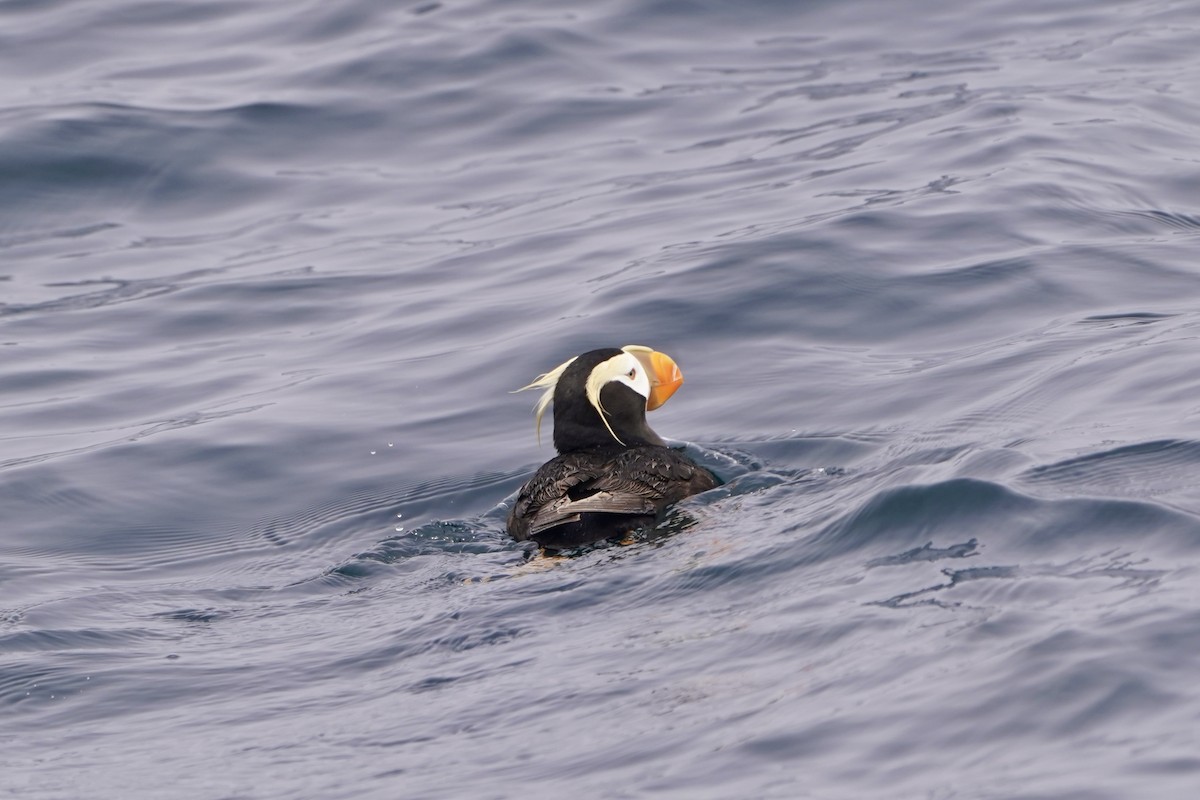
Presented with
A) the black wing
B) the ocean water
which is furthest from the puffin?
the ocean water

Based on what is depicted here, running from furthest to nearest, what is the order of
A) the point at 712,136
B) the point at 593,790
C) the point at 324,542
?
1. the point at 712,136
2. the point at 324,542
3. the point at 593,790

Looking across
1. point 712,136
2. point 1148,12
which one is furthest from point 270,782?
point 1148,12

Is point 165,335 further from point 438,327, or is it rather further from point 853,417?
point 853,417

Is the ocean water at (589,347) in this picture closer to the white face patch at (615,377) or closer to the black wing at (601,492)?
the black wing at (601,492)

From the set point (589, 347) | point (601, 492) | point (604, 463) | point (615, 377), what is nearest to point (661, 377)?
point (615, 377)

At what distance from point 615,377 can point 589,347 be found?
1835 mm

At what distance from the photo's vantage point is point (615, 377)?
6.29 m

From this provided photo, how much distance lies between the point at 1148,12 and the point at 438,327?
7.72m

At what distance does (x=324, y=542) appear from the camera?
256 inches

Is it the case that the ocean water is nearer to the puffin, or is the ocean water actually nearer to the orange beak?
the puffin

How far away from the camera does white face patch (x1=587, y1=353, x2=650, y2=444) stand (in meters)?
6.23

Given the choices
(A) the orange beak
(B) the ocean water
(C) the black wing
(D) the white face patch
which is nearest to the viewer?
(B) the ocean water

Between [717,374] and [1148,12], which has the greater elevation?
[1148,12]

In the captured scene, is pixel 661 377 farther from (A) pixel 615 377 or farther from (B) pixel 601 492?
(B) pixel 601 492
